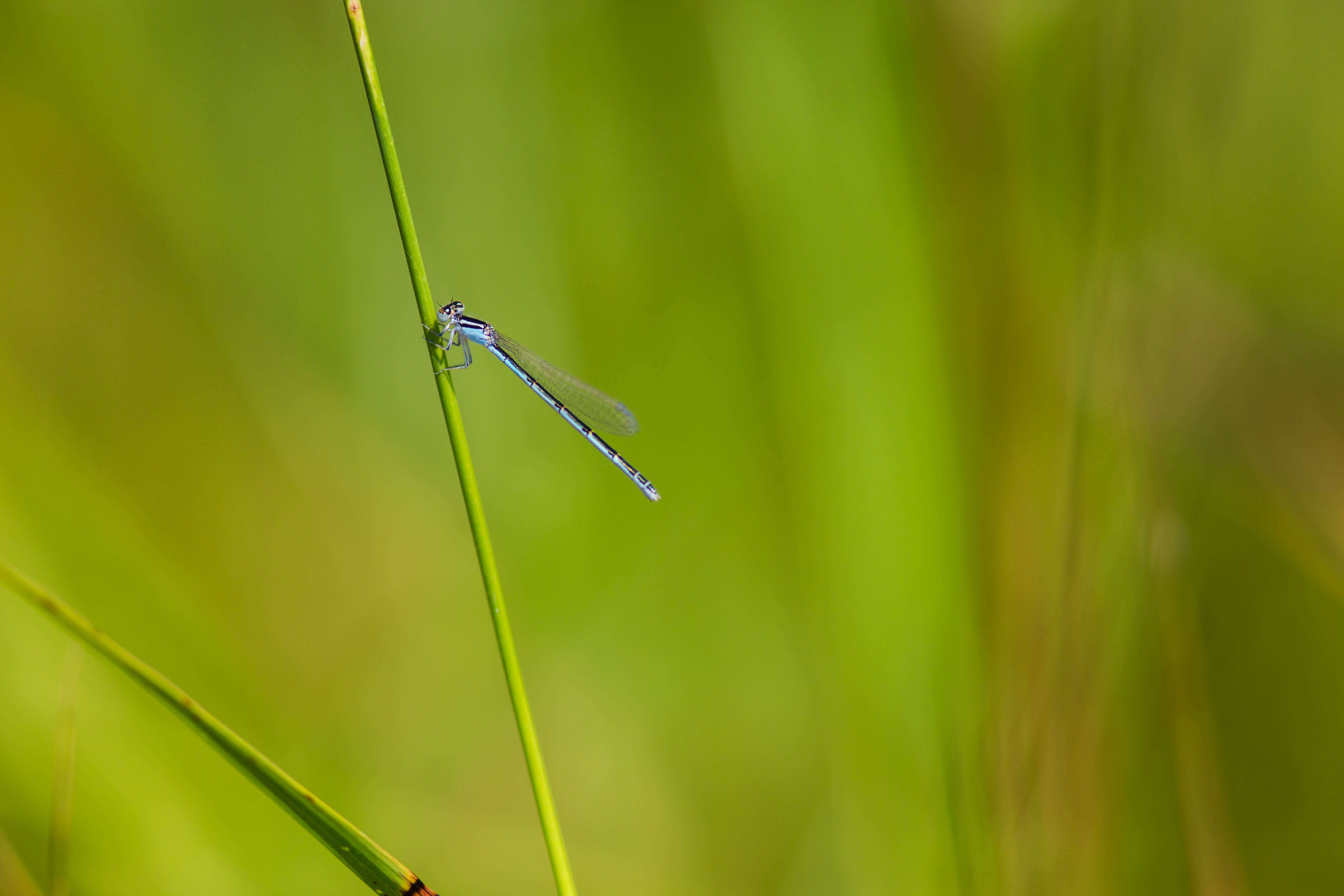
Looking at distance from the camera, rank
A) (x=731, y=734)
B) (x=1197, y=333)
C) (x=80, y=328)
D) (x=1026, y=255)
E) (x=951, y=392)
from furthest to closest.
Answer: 1. (x=731, y=734)
2. (x=80, y=328)
3. (x=1197, y=333)
4. (x=1026, y=255)
5. (x=951, y=392)

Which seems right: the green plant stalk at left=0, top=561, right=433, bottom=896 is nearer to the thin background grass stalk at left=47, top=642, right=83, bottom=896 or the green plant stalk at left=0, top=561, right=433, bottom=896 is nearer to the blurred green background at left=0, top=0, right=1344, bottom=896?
the thin background grass stalk at left=47, top=642, right=83, bottom=896

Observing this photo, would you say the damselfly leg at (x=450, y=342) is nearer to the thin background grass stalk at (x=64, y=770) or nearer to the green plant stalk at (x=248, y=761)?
the green plant stalk at (x=248, y=761)

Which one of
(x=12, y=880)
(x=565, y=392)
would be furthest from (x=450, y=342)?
(x=12, y=880)

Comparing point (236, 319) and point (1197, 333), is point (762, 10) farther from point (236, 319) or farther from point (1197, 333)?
point (236, 319)

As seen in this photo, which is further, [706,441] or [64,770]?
[706,441]

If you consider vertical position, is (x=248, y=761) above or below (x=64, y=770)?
above

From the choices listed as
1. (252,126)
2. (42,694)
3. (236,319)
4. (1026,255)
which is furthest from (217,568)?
(1026,255)

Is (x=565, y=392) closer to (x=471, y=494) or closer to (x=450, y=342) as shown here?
(x=450, y=342)
